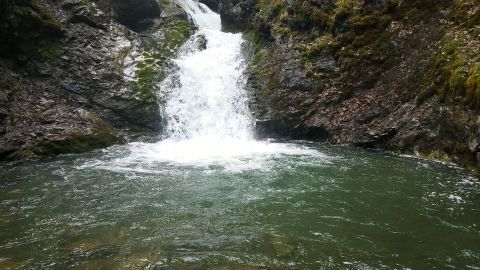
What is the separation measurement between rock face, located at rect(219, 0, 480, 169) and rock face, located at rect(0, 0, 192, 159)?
20.0 ft

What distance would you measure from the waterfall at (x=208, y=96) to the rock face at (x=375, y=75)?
99 centimetres

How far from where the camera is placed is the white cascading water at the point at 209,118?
566 inches

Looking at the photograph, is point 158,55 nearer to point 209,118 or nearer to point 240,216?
point 209,118

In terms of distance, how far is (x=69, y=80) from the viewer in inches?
750

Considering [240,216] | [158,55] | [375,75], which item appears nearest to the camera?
[240,216]

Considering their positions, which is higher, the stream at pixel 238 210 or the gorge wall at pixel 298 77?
the gorge wall at pixel 298 77

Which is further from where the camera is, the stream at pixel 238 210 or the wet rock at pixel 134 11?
the wet rock at pixel 134 11

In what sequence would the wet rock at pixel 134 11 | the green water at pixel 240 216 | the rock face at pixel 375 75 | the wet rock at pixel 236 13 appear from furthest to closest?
1. the wet rock at pixel 134 11
2. the wet rock at pixel 236 13
3. the rock face at pixel 375 75
4. the green water at pixel 240 216

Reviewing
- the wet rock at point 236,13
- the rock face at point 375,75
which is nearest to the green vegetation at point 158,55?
the wet rock at point 236,13

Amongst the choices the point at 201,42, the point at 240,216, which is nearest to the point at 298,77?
the point at 201,42

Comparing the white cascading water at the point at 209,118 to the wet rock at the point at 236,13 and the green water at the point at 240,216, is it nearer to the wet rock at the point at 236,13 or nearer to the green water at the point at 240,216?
the green water at the point at 240,216

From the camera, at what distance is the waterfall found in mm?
19611

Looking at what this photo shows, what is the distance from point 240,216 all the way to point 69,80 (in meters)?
14.1

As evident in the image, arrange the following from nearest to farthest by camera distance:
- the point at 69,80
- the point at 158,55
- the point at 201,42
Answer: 1. the point at 69,80
2. the point at 158,55
3. the point at 201,42
